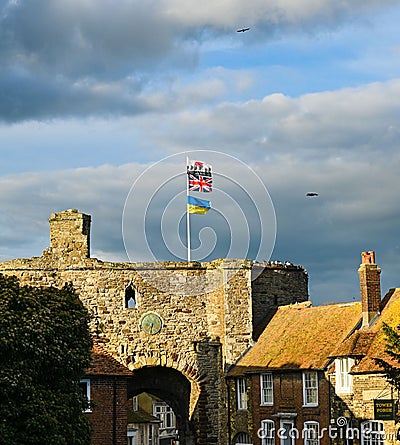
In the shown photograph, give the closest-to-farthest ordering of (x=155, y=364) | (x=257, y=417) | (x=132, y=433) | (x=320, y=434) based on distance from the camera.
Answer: (x=320, y=434) < (x=257, y=417) < (x=155, y=364) < (x=132, y=433)

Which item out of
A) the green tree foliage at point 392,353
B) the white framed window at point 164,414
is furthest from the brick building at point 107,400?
the white framed window at point 164,414

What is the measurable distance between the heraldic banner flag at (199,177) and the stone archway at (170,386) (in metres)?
9.74

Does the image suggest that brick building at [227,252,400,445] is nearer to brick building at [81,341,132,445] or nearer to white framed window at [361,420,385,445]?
white framed window at [361,420,385,445]

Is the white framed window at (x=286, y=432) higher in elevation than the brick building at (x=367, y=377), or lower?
lower

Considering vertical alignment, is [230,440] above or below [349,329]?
below

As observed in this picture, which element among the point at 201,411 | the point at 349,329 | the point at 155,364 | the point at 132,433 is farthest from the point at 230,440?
the point at 132,433

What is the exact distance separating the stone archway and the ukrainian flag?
8.51 metres

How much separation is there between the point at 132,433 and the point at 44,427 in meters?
40.0

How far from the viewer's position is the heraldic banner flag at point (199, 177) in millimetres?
52062

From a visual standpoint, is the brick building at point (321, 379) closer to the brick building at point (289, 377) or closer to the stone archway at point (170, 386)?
the brick building at point (289, 377)

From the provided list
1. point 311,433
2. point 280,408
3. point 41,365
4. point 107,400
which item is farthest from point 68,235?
point 41,365

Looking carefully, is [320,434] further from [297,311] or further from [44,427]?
[44,427]

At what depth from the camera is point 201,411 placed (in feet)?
169

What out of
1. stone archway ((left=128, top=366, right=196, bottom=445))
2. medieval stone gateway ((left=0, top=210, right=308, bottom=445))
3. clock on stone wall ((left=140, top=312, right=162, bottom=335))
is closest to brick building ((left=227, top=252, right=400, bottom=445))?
medieval stone gateway ((left=0, top=210, right=308, bottom=445))
